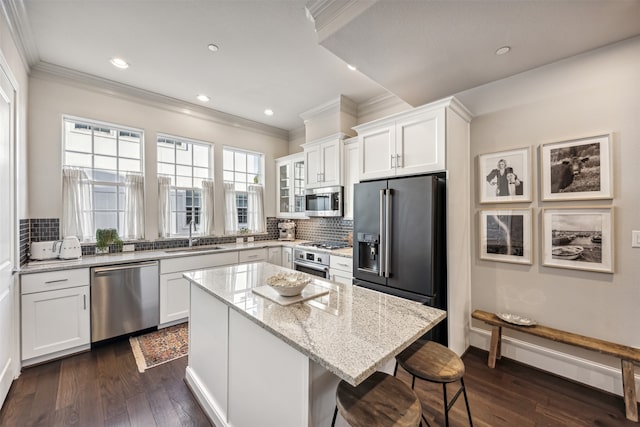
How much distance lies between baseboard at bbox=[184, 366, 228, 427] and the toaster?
77.4 inches

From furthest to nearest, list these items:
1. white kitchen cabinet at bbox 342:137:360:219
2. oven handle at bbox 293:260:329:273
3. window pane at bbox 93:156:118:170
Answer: white kitchen cabinet at bbox 342:137:360:219, oven handle at bbox 293:260:329:273, window pane at bbox 93:156:118:170

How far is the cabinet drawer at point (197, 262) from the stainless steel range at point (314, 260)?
890 millimetres

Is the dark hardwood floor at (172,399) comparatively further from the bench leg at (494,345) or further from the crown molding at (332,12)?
the crown molding at (332,12)

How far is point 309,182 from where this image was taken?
410cm

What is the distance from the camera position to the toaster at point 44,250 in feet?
8.75

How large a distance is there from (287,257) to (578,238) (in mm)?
3355

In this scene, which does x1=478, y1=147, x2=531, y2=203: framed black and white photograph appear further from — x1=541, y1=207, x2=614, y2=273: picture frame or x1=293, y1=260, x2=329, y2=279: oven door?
x1=293, y1=260, x2=329, y2=279: oven door

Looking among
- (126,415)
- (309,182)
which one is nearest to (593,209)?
(309,182)

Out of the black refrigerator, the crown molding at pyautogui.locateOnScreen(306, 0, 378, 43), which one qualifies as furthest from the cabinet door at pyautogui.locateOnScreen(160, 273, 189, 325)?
the crown molding at pyautogui.locateOnScreen(306, 0, 378, 43)

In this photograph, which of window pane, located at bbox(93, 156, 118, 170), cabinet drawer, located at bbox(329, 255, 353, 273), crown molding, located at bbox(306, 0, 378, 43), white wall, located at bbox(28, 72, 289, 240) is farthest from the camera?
window pane, located at bbox(93, 156, 118, 170)

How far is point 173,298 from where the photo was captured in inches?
127

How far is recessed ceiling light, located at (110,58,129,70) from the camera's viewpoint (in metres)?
2.75

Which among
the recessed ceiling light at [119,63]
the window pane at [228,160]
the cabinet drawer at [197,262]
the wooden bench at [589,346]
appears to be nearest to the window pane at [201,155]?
the window pane at [228,160]

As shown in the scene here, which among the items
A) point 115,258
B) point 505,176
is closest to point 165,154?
point 115,258
